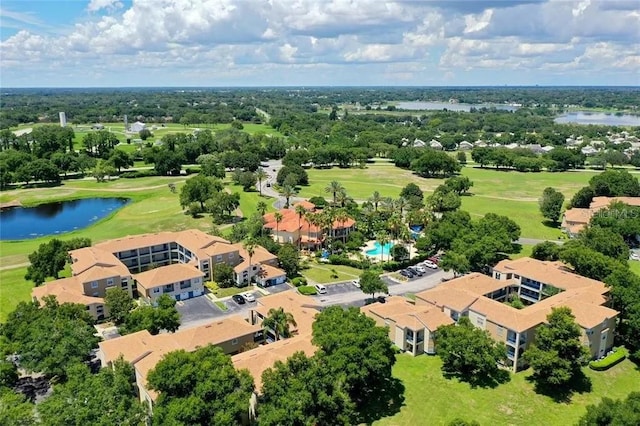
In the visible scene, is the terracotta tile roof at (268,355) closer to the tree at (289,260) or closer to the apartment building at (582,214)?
the tree at (289,260)

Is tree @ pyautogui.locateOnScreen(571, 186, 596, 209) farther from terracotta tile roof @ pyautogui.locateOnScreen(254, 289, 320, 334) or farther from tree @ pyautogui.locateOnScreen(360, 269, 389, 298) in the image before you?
terracotta tile roof @ pyautogui.locateOnScreen(254, 289, 320, 334)

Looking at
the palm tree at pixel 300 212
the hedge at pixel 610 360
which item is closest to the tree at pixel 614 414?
the hedge at pixel 610 360

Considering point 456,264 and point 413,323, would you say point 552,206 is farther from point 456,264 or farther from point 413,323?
point 413,323

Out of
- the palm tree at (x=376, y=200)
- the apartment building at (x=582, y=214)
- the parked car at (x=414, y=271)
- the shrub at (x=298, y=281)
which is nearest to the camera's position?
the shrub at (x=298, y=281)

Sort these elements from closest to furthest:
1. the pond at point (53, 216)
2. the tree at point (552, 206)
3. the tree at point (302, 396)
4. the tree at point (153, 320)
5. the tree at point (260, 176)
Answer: the tree at point (302, 396)
the tree at point (153, 320)
the tree at point (552, 206)
the pond at point (53, 216)
the tree at point (260, 176)

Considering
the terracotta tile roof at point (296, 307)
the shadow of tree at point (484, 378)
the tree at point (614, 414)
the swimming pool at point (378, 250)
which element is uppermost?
the tree at point (614, 414)

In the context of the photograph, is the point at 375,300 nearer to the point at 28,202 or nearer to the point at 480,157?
the point at 28,202

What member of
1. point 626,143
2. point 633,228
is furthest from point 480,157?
point 633,228

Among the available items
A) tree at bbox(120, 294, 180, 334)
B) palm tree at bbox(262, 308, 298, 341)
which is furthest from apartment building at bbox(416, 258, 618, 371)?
tree at bbox(120, 294, 180, 334)
